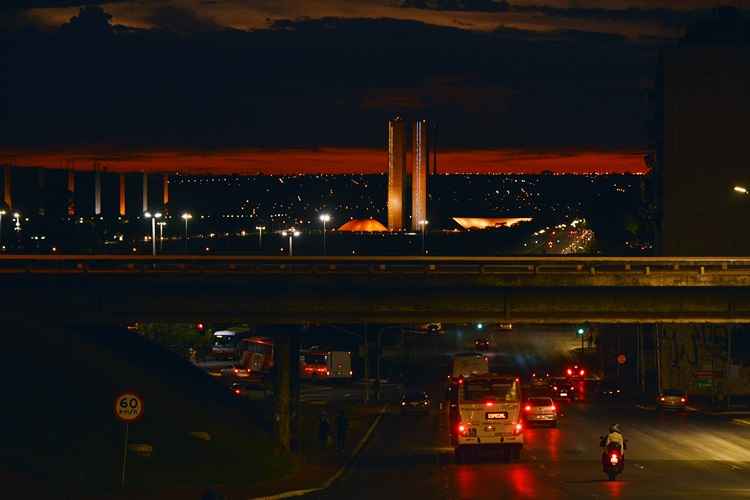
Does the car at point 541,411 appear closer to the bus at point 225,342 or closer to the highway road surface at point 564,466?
the highway road surface at point 564,466

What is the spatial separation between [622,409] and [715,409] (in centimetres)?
560

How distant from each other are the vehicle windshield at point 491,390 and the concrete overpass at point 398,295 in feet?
31.5

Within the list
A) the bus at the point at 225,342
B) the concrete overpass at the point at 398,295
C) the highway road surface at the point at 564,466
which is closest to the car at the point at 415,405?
the highway road surface at the point at 564,466

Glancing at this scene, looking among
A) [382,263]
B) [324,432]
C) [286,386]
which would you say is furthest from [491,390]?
[382,263]

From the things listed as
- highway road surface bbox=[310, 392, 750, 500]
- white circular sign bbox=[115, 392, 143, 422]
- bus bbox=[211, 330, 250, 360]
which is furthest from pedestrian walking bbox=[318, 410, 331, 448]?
bus bbox=[211, 330, 250, 360]

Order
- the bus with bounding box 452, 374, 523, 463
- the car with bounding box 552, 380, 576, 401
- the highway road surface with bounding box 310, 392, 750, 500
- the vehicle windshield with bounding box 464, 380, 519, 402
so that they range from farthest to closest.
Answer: the car with bounding box 552, 380, 576, 401, the vehicle windshield with bounding box 464, 380, 519, 402, the bus with bounding box 452, 374, 523, 463, the highway road surface with bounding box 310, 392, 750, 500

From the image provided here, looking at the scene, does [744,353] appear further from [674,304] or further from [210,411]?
[210,411]

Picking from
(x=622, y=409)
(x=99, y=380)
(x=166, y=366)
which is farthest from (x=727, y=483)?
(x=622, y=409)

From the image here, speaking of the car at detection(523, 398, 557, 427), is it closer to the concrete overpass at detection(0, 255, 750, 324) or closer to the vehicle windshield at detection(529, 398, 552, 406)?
the vehicle windshield at detection(529, 398, 552, 406)

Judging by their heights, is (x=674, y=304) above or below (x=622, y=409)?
above

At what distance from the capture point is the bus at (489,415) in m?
46.2

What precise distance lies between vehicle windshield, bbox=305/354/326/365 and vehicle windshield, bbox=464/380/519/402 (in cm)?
6655

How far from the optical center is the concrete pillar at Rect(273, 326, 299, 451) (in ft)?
179

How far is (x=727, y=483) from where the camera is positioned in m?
37.4
